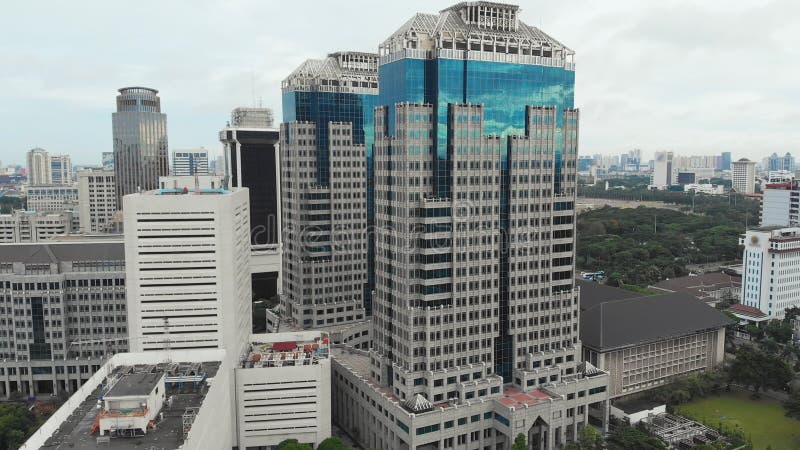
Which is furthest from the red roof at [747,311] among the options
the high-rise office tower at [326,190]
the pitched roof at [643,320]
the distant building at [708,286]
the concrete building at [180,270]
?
the concrete building at [180,270]

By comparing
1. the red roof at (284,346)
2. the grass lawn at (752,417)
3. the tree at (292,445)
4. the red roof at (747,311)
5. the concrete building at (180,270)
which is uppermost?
the concrete building at (180,270)

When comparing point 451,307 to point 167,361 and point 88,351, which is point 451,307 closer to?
point 167,361

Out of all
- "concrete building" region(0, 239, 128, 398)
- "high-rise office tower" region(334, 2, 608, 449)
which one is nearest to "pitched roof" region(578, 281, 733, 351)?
"high-rise office tower" region(334, 2, 608, 449)

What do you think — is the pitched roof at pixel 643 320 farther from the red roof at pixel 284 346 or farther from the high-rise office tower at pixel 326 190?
the red roof at pixel 284 346

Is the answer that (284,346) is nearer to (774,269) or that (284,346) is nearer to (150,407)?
(150,407)

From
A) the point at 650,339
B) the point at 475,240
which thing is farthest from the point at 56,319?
the point at 650,339

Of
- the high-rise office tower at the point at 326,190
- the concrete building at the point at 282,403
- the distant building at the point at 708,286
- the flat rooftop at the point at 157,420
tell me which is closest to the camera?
the flat rooftop at the point at 157,420

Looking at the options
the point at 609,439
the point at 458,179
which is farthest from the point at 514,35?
the point at 609,439
